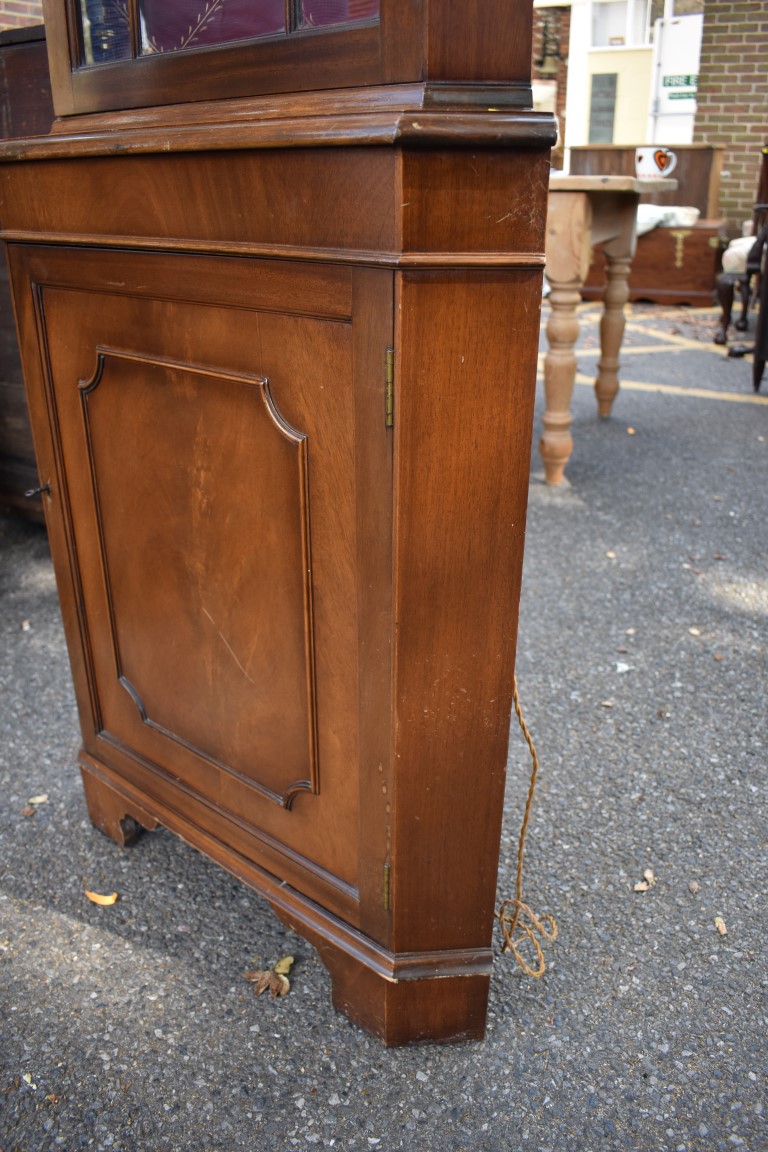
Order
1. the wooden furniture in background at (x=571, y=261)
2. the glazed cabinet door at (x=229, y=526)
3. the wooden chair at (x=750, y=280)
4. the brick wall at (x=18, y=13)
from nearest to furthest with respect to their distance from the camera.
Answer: the glazed cabinet door at (x=229, y=526), the wooden furniture in background at (x=571, y=261), the brick wall at (x=18, y=13), the wooden chair at (x=750, y=280)

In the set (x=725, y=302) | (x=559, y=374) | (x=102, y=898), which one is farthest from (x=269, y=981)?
(x=725, y=302)

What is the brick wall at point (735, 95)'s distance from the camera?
8.81 metres

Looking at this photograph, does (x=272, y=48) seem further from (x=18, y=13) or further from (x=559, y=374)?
(x=18, y=13)

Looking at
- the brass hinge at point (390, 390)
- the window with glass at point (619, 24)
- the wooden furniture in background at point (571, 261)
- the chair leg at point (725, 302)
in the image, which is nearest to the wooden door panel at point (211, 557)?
the brass hinge at point (390, 390)

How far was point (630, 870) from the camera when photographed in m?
1.90

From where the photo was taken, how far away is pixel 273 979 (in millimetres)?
1631

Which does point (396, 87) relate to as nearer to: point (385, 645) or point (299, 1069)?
point (385, 645)

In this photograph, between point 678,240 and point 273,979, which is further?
point 678,240

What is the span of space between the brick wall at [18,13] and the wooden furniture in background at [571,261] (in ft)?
8.32

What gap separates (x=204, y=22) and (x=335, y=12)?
0.81 ft

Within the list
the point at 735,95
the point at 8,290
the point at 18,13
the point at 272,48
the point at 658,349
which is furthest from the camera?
the point at 735,95

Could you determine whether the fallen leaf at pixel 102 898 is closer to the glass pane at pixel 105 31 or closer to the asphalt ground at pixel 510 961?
the asphalt ground at pixel 510 961

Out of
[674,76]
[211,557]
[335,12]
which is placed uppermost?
[674,76]

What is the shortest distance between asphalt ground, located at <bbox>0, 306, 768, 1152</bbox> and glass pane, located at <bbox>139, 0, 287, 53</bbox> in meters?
1.48
